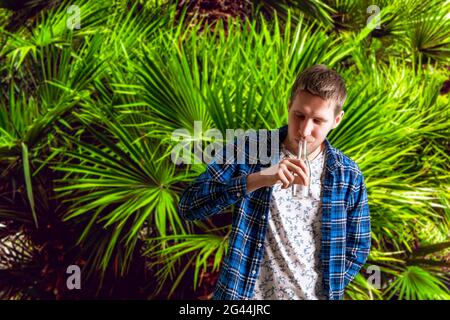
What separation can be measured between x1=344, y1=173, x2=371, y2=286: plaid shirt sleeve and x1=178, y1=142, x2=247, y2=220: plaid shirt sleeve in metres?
0.27

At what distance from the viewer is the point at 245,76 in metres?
2.69

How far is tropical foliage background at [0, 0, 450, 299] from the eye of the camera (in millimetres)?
2512

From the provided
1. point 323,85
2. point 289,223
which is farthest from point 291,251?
point 323,85

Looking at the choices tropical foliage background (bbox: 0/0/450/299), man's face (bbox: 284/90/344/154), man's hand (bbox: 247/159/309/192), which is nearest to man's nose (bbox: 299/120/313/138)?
man's face (bbox: 284/90/344/154)

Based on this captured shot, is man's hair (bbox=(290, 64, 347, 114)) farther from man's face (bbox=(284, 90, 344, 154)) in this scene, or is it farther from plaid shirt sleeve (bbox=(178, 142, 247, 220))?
plaid shirt sleeve (bbox=(178, 142, 247, 220))

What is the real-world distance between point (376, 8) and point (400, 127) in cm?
105

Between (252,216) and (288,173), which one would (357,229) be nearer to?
(252,216)

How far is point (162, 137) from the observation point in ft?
8.44

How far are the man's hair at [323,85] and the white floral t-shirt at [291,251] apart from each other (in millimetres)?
154

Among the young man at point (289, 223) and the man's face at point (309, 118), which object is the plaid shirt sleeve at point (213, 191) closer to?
the young man at point (289, 223)

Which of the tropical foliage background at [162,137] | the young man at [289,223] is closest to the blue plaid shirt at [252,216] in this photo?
the young man at [289,223]

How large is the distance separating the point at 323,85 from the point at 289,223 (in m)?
0.30

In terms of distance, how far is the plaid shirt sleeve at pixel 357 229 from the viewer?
1410 millimetres
